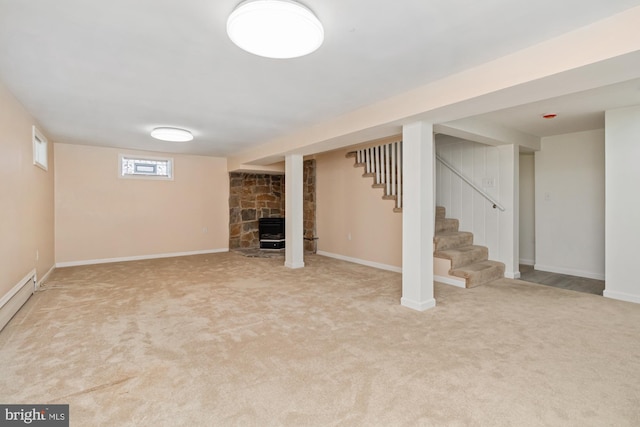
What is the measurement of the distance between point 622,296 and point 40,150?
7.61 m

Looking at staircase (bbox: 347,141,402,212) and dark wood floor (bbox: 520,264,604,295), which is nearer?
dark wood floor (bbox: 520,264,604,295)

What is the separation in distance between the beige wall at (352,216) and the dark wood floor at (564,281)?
1.90m

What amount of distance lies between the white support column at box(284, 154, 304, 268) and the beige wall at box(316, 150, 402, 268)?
3.56 feet

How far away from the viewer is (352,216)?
601 cm

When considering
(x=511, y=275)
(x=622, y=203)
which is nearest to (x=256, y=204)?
(x=511, y=275)

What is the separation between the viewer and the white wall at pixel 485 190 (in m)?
4.64

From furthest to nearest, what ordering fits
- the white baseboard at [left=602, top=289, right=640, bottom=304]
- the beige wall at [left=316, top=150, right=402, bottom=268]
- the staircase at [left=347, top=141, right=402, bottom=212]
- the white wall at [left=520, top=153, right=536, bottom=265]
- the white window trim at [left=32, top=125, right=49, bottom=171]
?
1. the white wall at [left=520, top=153, right=536, bottom=265]
2. the beige wall at [left=316, top=150, right=402, bottom=268]
3. the staircase at [left=347, top=141, right=402, bottom=212]
4. the white window trim at [left=32, top=125, right=49, bottom=171]
5. the white baseboard at [left=602, top=289, right=640, bottom=304]

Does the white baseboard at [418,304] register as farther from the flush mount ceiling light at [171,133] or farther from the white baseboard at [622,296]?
the flush mount ceiling light at [171,133]

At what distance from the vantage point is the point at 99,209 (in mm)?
5824

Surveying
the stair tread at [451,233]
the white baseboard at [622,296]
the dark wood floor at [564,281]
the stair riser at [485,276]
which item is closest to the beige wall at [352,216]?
the stair tread at [451,233]

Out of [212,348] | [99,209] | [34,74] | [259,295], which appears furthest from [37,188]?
[212,348]

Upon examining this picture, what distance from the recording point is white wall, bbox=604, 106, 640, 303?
3492 mm

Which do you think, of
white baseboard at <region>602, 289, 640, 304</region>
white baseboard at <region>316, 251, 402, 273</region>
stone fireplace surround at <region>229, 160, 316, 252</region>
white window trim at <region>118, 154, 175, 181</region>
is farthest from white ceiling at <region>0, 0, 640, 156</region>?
stone fireplace surround at <region>229, 160, 316, 252</region>

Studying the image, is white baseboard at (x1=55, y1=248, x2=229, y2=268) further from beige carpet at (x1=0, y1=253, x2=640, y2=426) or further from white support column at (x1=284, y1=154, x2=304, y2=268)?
white support column at (x1=284, y1=154, x2=304, y2=268)
